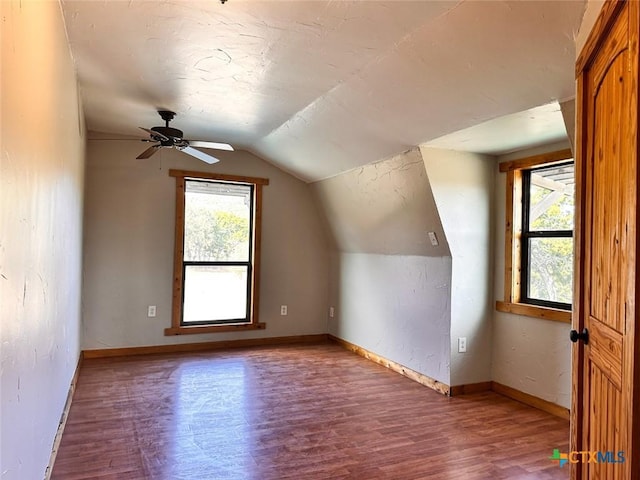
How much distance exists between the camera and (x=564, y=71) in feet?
7.10

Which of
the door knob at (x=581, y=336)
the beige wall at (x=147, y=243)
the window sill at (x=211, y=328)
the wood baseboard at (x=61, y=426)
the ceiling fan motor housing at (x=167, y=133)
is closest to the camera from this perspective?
the door knob at (x=581, y=336)

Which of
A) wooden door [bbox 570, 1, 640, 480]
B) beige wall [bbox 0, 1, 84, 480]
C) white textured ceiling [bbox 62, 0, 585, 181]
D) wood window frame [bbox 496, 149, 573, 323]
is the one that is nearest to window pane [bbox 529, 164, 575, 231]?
wood window frame [bbox 496, 149, 573, 323]

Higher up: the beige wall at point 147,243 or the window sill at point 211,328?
the beige wall at point 147,243

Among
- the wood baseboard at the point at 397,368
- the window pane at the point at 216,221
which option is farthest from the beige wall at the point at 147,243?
the wood baseboard at the point at 397,368

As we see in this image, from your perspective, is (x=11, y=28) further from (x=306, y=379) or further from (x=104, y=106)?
(x=306, y=379)

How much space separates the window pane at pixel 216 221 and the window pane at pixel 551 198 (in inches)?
126

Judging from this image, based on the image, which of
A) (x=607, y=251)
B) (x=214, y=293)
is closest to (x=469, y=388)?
(x=607, y=251)

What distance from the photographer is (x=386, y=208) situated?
4.27m

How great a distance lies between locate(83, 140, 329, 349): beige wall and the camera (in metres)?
4.62

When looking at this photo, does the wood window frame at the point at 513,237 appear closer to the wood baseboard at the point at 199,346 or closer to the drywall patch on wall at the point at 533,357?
the drywall patch on wall at the point at 533,357

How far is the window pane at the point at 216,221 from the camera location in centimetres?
512

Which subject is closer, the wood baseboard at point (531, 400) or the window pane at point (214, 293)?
the wood baseboard at point (531, 400)

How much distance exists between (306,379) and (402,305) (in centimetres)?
120

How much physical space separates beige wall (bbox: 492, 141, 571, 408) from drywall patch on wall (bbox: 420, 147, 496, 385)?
8cm
